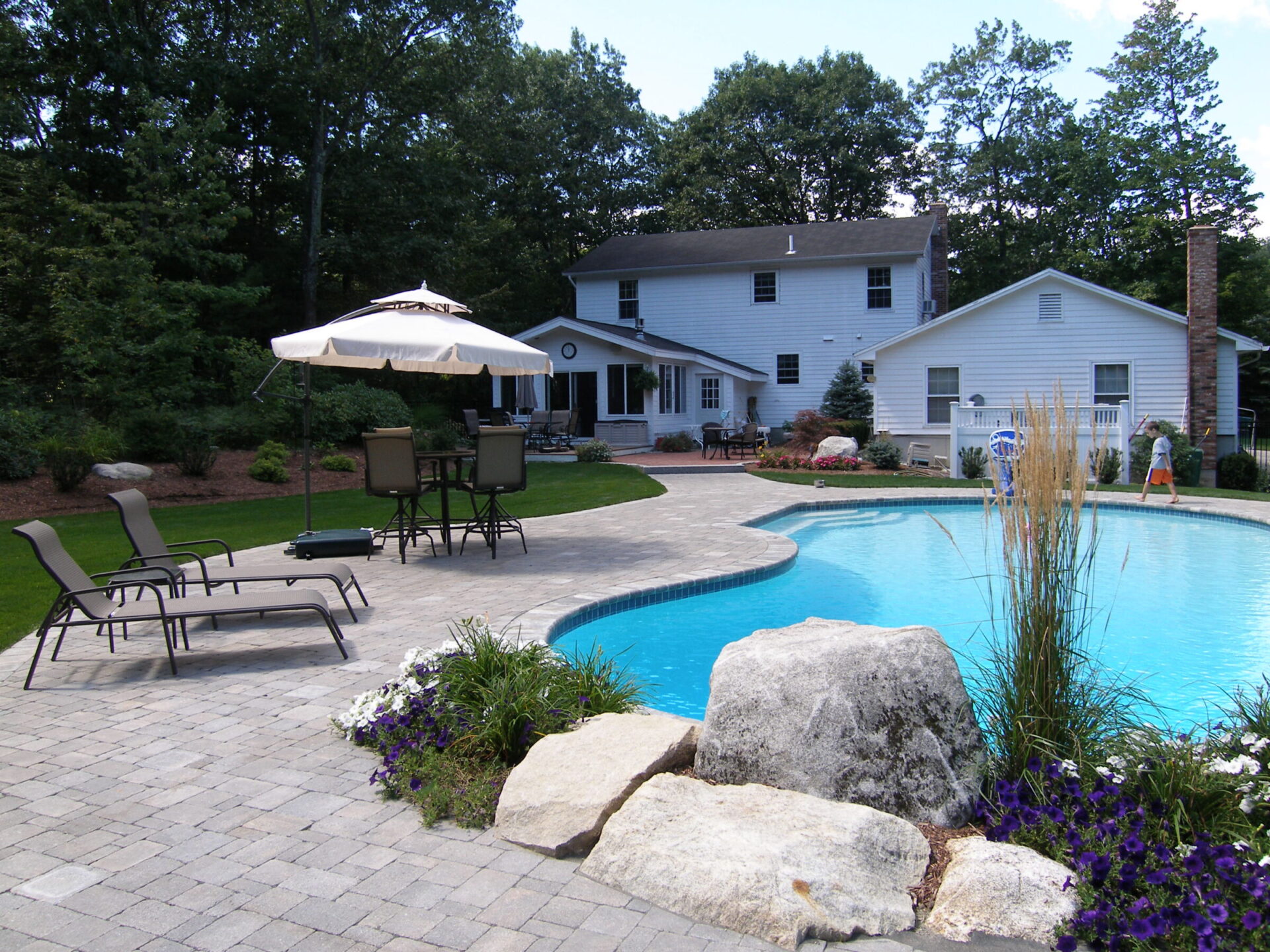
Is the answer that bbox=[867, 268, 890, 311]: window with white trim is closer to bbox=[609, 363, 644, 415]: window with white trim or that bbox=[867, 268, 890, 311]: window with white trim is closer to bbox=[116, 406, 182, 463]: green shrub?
bbox=[609, 363, 644, 415]: window with white trim

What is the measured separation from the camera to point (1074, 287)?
20016 millimetres

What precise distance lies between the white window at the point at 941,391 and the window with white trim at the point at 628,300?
11.1 meters

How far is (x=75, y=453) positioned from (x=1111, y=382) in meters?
20.3

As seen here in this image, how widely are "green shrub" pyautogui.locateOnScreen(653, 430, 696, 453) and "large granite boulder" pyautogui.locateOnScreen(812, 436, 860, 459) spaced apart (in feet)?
16.6

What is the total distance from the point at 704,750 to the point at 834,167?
122 feet

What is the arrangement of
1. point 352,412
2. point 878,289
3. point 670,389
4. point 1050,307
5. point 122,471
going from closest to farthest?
1. point 122,471
2. point 352,412
3. point 1050,307
4. point 670,389
5. point 878,289

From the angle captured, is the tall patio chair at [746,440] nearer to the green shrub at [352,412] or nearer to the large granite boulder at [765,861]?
the green shrub at [352,412]

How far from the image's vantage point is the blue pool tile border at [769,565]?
6.69 m

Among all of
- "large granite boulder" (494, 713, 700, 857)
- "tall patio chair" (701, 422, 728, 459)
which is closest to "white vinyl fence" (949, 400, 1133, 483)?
"tall patio chair" (701, 422, 728, 459)

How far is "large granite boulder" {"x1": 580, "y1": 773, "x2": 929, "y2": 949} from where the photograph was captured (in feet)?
8.64

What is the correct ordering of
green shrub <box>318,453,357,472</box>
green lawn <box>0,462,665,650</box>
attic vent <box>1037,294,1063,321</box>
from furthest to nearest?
attic vent <box>1037,294,1063,321</box> → green shrub <box>318,453,357,472</box> → green lawn <box>0,462,665,650</box>

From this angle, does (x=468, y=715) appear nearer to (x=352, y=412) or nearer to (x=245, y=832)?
(x=245, y=832)

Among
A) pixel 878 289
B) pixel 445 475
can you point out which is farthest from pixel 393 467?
pixel 878 289

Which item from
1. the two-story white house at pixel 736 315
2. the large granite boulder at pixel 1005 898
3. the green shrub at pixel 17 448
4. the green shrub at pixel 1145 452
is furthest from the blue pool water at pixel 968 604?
Answer: the two-story white house at pixel 736 315
